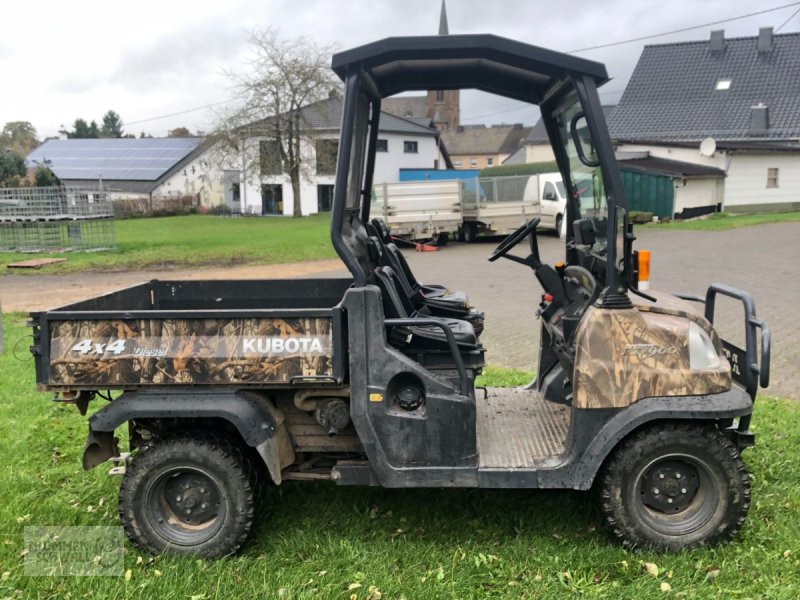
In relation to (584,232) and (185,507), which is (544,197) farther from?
(185,507)

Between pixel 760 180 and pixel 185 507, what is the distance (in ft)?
110

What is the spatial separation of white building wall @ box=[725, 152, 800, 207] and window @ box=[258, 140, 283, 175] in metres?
22.8

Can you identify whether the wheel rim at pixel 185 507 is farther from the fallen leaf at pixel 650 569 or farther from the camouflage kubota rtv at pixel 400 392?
the fallen leaf at pixel 650 569

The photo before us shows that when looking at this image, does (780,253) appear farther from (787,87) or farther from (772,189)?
(787,87)

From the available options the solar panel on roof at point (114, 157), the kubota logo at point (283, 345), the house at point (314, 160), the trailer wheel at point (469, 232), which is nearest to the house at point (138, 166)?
the solar panel on roof at point (114, 157)

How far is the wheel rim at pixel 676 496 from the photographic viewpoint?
358 centimetres

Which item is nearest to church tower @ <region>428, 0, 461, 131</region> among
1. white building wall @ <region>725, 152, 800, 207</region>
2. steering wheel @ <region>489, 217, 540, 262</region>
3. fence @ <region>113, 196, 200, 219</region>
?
fence @ <region>113, 196, 200, 219</region>

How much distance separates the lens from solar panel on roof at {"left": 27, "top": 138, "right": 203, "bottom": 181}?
5284 centimetres

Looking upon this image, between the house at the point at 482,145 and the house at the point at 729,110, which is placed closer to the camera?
the house at the point at 729,110

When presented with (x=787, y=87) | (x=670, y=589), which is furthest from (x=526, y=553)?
(x=787, y=87)

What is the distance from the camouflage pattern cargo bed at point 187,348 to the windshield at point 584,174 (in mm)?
1458

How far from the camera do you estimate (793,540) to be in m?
3.68

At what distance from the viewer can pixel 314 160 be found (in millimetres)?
40469

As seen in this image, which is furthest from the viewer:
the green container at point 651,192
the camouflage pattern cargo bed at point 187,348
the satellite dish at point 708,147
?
the satellite dish at point 708,147
